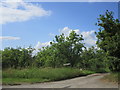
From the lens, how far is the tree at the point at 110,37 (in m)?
15.8

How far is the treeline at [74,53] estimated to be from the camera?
16.3m

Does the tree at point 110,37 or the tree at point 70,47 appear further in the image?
the tree at point 70,47

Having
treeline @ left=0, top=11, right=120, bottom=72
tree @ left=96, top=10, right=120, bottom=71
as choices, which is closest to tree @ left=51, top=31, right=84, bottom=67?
treeline @ left=0, top=11, right=120, bottom=72

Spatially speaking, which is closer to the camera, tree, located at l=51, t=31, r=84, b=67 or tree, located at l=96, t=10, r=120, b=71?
tree, located at l=96, t=10, r=120, b=71

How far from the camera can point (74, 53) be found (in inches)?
1553

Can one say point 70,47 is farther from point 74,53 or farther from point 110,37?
point 110,37

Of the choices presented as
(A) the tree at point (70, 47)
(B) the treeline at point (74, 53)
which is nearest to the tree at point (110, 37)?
(B) the treeline at point (74, 53)

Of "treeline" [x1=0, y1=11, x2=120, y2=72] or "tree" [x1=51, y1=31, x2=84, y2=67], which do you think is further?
"tree" [x1=51, y1=31, x2=84, y2=67]


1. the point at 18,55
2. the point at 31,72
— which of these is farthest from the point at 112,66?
the point at 18,55

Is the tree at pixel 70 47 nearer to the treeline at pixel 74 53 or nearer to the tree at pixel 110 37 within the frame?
the treeline at pixel 74 53

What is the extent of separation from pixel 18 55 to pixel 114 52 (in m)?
26.7

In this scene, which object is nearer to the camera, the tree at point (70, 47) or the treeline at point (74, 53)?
the treeline at point (74, 53)

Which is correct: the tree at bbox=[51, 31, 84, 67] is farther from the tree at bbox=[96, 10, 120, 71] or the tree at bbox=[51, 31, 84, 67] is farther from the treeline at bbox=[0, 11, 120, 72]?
the tree at bbox=[96, 10, 120, 71]

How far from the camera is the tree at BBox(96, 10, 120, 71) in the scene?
15836 millimetres
